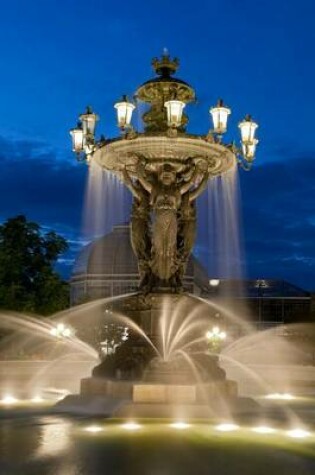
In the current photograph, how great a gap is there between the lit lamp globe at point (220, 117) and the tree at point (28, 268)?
1235 centimetres

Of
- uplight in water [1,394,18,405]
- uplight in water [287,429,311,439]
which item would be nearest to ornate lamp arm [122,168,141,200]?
uplight in water [1,394,18,405]

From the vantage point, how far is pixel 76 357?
19.9 metres

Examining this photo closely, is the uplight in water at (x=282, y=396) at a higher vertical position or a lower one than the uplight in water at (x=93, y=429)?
higher

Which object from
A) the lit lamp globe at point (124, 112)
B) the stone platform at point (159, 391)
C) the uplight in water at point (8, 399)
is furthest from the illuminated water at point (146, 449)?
the lit lamp globe at point (124, 112)

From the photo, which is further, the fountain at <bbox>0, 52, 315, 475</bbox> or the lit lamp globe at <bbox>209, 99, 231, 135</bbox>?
the lit lamp globe at <bbox>209, 99, 231, 135</bbox>

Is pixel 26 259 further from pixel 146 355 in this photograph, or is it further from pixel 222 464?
pixel 222 464

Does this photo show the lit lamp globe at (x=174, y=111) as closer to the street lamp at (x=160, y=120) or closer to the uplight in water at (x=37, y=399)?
the street lamp at (x=160, y=120)

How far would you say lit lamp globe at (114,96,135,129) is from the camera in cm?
1267

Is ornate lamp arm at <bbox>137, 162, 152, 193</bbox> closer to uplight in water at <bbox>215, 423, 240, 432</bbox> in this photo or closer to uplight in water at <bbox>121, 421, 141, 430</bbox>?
uplight in water at <bbox>121, 421, 141, 430</bbox>

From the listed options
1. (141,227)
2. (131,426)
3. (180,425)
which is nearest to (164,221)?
(141,227)

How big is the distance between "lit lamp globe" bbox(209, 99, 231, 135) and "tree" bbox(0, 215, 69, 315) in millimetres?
12354

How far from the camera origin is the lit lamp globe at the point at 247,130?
1360 cm

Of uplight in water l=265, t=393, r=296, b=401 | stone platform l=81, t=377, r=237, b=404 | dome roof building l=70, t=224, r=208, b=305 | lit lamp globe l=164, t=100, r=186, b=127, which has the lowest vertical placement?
uplight in water l=265, t=393, r=296, b=401

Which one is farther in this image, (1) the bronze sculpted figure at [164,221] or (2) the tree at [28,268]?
(2) the tree at [28,268]
